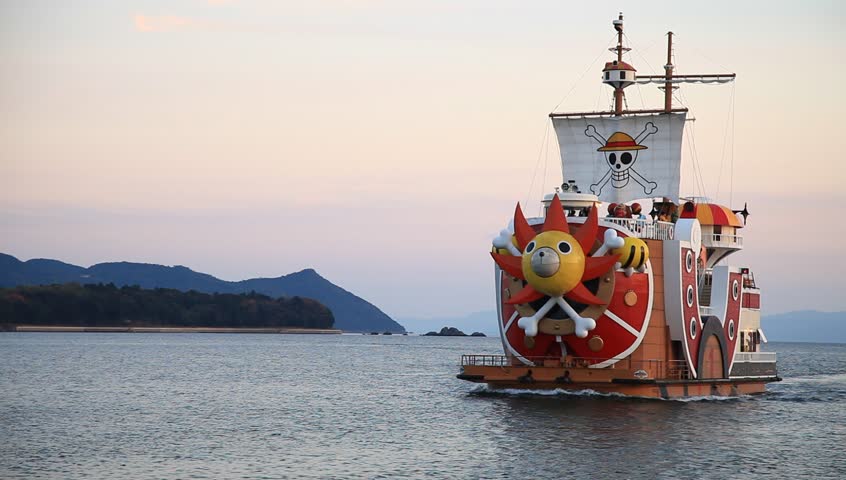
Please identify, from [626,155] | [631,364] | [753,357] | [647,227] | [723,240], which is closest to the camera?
[631,364]

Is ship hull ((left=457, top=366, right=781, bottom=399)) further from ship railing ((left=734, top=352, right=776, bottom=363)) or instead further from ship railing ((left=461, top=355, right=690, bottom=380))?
ship railing ((left=734, top=352, right=776, bottom=363))

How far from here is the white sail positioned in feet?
220

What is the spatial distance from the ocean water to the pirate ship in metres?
1.45

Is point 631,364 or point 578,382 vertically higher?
point 631,364

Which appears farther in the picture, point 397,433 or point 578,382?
point 578,382

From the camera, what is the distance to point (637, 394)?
2117 inches

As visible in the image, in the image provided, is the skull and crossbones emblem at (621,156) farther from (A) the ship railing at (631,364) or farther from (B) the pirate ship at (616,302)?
(A) the ship railing at (631,364)

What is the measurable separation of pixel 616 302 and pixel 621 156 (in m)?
16.3

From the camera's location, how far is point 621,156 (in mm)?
67875

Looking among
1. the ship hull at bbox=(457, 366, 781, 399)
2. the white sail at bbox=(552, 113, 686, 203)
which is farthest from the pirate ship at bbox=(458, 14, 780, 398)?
the white sail at bbox=(552, 113, 686, 203)

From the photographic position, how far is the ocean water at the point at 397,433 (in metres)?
40.2

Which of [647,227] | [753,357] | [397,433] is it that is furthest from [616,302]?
[753,357]

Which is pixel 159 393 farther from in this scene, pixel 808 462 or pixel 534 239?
pixel 808 462

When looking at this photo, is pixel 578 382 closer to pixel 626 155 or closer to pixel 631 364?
pixel 631 364
